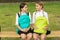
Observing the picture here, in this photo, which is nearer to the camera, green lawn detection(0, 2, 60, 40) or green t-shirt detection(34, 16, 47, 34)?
green t-shirt detection(34, 16, 47, 34)

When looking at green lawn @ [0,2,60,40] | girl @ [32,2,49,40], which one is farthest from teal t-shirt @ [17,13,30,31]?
green lawn @ [0,2,60,40]

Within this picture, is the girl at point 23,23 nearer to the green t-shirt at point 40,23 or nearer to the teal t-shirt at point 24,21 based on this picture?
the teal t-shirt at point 24,21

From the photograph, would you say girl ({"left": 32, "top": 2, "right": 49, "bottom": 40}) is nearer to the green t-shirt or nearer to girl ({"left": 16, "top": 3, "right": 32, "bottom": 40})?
the green t-shirt

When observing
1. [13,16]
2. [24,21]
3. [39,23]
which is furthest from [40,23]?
[13,16]

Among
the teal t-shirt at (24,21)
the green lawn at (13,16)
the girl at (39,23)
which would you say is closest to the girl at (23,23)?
the teal t-shirt at (24,21)

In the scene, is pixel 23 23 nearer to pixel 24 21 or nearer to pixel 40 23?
pixel 24 21

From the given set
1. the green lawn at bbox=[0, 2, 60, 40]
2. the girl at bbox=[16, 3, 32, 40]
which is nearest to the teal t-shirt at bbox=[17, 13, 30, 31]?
the girl at bbox=[16, 3, 32, 40]

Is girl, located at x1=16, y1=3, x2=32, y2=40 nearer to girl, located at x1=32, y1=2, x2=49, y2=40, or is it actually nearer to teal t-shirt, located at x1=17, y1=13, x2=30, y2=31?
teal t-shirt, located at x1=17, y1=13, x2=30, y2=31

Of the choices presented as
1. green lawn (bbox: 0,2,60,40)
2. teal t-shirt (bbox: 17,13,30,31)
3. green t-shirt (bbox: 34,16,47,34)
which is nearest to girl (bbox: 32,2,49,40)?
green t-shirt (bbox: 34,16,47,34)

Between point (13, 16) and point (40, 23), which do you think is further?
point (13, 16)

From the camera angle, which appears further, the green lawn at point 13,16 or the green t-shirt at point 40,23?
the green lawn at point 13,16

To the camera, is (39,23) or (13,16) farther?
(13,16)

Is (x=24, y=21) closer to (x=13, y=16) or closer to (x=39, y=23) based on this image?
(x=39, y=23)

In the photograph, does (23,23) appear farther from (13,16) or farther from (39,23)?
(13,16)
